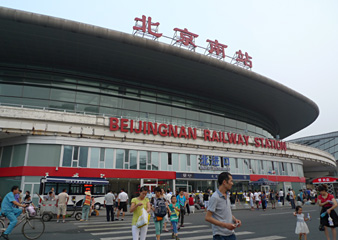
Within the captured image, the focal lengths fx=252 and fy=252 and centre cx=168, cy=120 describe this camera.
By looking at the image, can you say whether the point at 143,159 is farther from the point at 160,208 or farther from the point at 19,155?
the point at 160,208

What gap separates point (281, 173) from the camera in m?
38.9

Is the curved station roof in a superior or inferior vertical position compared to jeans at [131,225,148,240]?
superior

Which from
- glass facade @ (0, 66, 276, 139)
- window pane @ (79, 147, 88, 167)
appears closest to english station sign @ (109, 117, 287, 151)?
glass facade @ (0, 66, 276, 139)

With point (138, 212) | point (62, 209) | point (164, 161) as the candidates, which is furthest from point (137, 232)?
point (164, 161)

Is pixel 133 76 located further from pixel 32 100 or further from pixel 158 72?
pixel 32 100

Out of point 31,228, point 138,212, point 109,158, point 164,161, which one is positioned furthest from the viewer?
point 164,161

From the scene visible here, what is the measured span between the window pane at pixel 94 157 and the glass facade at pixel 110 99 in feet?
5.31

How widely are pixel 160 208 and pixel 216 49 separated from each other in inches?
1050

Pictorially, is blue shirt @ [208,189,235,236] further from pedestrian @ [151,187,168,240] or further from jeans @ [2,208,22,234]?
jeans @ [2,208,22,234]

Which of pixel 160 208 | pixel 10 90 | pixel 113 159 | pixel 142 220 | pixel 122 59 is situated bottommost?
pixel 142 220

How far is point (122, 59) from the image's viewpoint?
27.7 m

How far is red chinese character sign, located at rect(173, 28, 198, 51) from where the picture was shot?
2862 cm

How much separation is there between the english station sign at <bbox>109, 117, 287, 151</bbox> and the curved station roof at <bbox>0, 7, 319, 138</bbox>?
6339 mm

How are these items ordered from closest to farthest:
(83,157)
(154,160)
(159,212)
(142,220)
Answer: (142,220) → (159,212) → (83,157) → (154,160)
